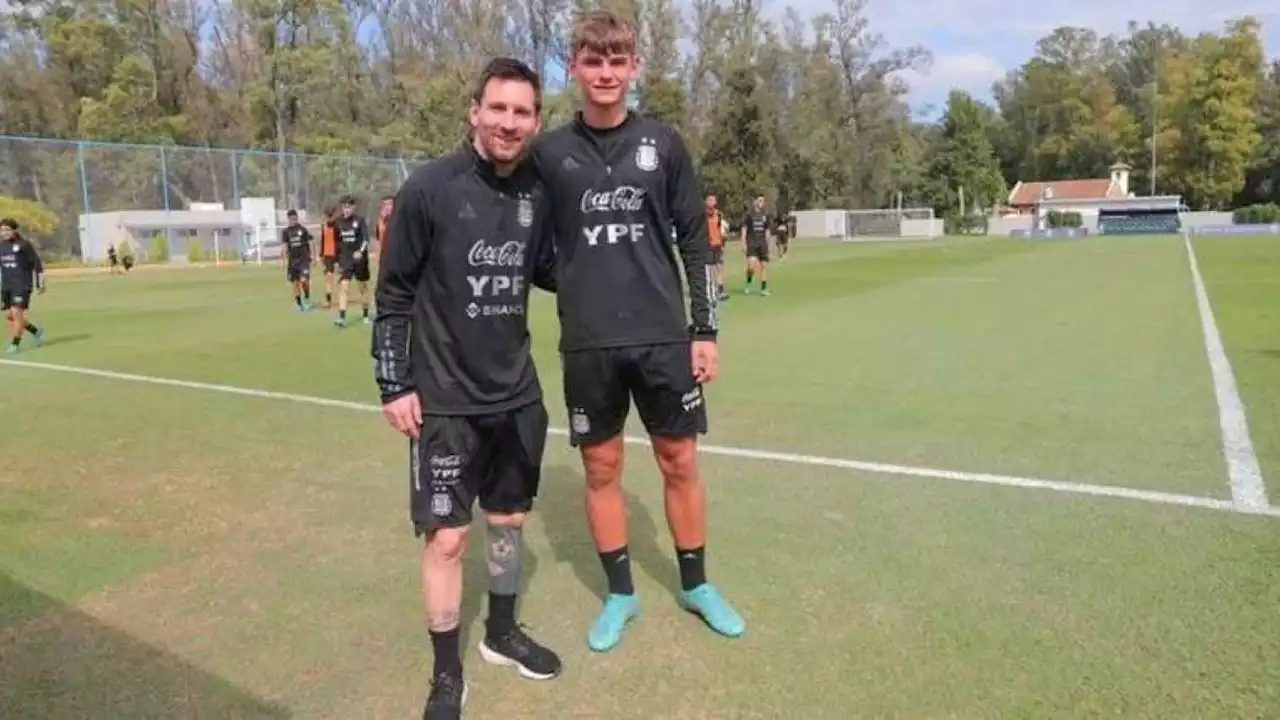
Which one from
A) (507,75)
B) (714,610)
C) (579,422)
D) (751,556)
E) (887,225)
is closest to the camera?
(507,75)

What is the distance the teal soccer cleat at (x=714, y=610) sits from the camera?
3629 millimetres

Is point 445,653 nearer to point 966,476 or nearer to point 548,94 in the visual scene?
point 966,476

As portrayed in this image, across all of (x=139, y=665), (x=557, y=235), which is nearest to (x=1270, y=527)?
(x=557, y=235)

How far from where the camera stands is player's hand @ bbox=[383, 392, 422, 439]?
10.3ft

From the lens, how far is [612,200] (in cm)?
343

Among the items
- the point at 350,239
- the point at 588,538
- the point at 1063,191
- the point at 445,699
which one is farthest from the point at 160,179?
the point at 1063,191

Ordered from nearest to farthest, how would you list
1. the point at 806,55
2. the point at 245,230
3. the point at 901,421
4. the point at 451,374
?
the point at 451,374 < the point at 901,421 < the point at 245,230 < the point at 806,55

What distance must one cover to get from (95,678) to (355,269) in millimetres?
12915

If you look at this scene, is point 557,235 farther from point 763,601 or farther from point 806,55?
point 806,55

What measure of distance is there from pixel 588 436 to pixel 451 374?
25.2 inches

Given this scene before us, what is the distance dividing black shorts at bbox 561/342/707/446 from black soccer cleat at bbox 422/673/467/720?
928 mm

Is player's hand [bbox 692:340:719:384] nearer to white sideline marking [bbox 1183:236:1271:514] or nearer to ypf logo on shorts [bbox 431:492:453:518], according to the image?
ypf logo on shorts [bbox 431:492:453:518]

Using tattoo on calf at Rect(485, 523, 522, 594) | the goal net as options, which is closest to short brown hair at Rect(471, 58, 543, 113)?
tattoo on calf at Rect(485, 523, 522, 594)

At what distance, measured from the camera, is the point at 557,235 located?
3475mm
